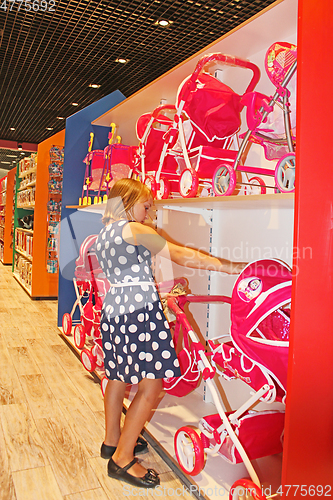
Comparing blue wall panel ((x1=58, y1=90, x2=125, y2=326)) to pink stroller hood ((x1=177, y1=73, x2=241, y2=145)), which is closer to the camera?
pink stroller hood ((x1=177, y1=73, x2=241, y2=145))

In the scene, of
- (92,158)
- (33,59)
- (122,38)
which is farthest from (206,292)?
(33,59)

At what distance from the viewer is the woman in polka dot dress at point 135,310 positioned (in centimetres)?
175

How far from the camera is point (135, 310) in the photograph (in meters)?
1.79

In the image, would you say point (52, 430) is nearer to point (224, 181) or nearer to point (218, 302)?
point (218, 302)

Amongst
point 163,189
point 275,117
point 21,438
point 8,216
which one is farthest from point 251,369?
point 8,216

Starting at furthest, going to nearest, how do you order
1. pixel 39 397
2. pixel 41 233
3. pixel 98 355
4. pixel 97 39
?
pixel 41 233, pixel 97 39, pixel 98 355, pixel 39 397

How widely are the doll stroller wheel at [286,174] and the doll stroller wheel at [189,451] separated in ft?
3.47

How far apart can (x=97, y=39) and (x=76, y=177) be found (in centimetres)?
171

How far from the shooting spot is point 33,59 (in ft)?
16.6

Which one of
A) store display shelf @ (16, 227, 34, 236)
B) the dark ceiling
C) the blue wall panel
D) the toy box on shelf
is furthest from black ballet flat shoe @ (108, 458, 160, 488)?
store display shelf @ (16, 227, 34, 236)

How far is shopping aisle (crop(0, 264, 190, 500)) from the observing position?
171cm

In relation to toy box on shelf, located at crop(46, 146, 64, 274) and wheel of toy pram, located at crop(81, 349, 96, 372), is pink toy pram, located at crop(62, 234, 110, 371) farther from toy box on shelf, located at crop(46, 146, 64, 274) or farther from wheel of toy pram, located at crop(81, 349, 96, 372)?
toy box on shelf, located at crop(46, 146, 64, 274)

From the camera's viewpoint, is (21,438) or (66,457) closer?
(66,457)

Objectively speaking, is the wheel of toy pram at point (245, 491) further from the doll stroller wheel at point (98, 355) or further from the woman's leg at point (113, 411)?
the doll stroller wheel at point (98, 355)
